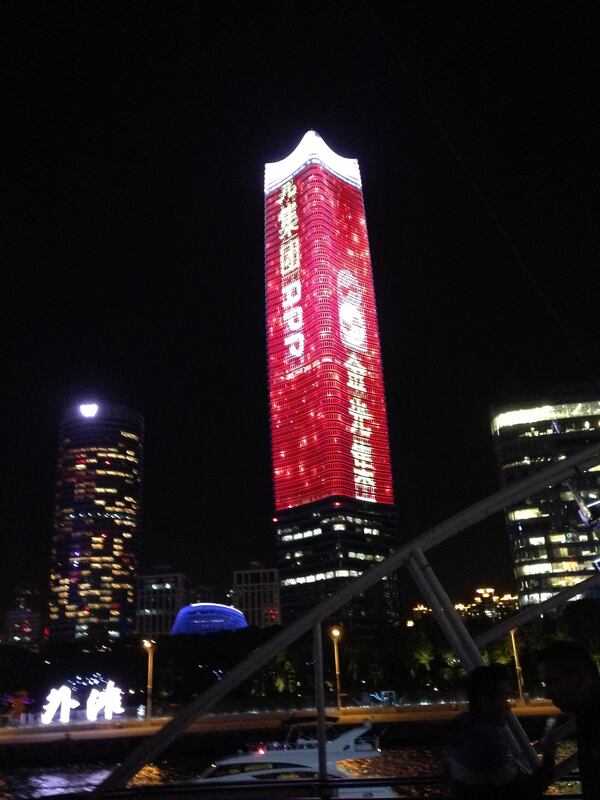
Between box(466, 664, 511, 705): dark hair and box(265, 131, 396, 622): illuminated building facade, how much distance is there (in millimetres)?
179327

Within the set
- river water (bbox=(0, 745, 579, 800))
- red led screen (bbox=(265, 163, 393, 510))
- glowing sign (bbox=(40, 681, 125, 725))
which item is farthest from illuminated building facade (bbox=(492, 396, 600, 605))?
river water (bbox=(0, 745, 579, 800))

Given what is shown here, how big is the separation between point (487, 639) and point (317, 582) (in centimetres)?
18703

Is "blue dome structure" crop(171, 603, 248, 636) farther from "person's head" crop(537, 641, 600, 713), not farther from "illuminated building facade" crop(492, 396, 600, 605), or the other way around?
"person's head" crop(537, 641, 600, 713)

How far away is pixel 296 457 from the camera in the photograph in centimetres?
19275

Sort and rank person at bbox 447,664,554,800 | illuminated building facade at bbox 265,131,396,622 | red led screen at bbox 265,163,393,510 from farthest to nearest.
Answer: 1. red led screen at bbox 265,163,393,510
2. illuminated building facade at bbox 265,131,396,622
3. person at bbox 447,664,554,800

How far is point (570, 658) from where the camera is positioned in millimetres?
3982

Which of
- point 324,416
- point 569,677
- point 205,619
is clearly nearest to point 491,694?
point 569,677

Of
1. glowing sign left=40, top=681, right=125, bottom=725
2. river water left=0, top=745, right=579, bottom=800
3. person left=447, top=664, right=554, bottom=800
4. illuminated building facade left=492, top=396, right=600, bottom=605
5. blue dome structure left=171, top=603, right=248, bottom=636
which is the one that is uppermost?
illuminated building facade left=492, top=396, right=600, bottom=605

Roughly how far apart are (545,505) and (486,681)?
477 feet

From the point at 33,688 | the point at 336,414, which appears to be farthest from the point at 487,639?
the point at 336,414

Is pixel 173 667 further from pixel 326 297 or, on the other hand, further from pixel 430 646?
pixel 326 297

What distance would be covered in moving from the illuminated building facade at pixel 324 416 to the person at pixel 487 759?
179509 millimetres

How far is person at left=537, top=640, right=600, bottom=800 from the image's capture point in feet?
12.3

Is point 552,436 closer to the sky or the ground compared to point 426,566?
closer to the sky
